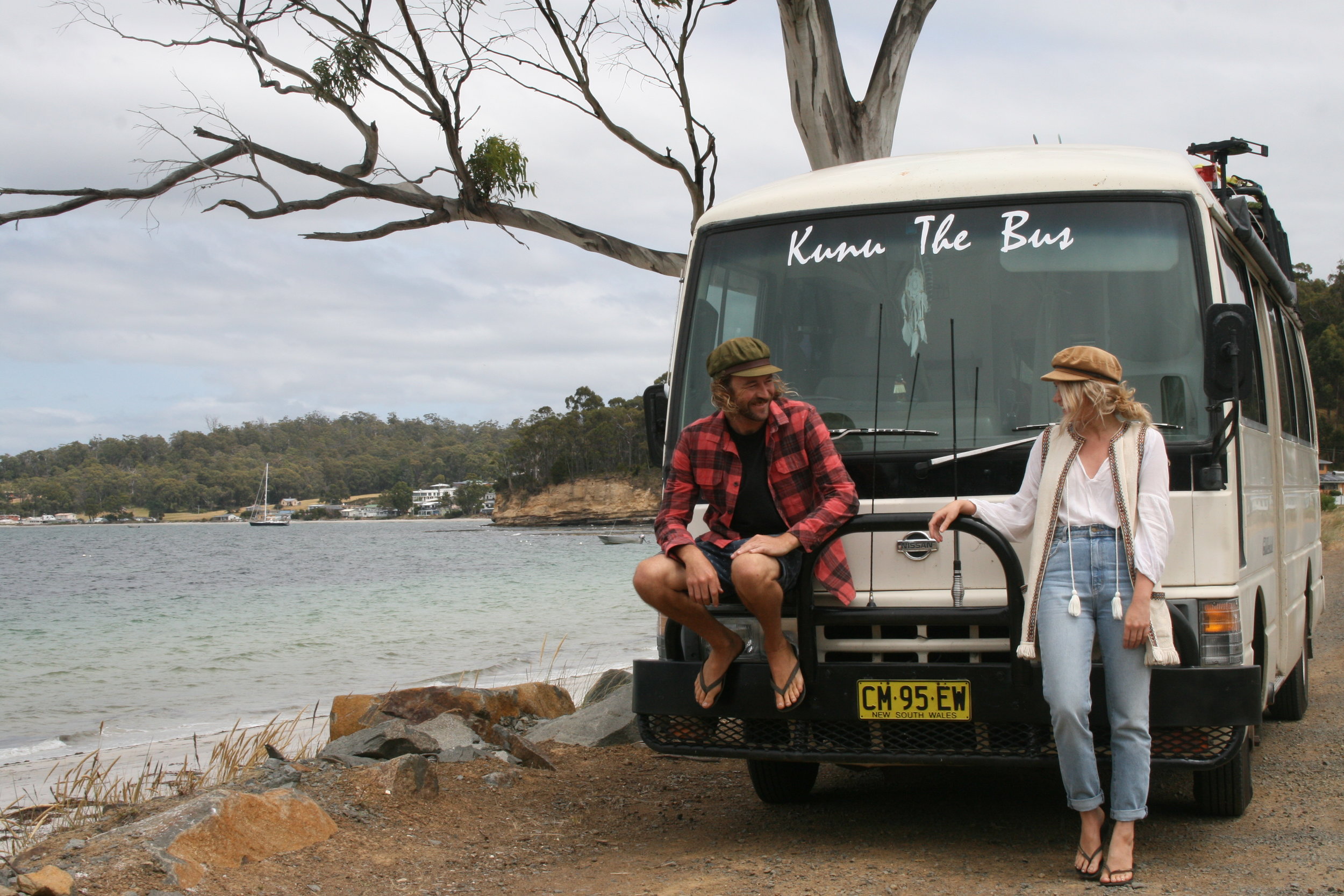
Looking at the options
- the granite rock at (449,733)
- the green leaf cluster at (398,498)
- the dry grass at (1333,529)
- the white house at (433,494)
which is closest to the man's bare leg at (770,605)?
the granite rock at (449,733)

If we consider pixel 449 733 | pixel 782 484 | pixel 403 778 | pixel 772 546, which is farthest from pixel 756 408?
pixel 449 733

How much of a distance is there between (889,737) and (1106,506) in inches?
48.2

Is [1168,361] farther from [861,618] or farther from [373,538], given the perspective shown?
[373,538]

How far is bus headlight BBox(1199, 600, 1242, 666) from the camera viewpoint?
175 inches

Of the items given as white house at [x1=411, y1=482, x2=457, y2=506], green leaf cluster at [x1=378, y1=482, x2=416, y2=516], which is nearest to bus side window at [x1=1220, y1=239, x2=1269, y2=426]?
white house at [x1=411, y1=482, x2=457, y2=506]

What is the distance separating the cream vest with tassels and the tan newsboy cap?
20 centimetres

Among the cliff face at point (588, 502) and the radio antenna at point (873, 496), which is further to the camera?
the cliff face at point (588, 502)

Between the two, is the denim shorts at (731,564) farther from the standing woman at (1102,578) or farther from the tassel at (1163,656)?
the tassel at (1163,656)

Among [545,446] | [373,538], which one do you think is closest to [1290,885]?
[545,446]

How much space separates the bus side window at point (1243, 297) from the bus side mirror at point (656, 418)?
2.40 metres

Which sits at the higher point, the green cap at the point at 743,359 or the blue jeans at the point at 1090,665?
the green cap at the point at 743,359

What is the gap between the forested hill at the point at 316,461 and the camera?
96.8 m

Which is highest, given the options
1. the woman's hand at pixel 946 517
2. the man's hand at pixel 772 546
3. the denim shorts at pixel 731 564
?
the woman's hand at pixel 946 517

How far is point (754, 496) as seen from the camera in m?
4.86
